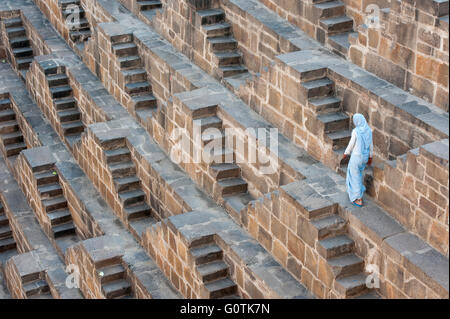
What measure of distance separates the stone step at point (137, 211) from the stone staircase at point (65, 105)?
3.04 metres

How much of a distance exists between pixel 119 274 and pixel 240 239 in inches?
90.2

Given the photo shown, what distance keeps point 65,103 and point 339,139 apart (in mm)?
7483

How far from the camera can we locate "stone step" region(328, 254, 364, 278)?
1140cm

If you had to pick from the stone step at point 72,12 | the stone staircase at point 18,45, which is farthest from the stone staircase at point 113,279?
the stone staircase at point 18,45

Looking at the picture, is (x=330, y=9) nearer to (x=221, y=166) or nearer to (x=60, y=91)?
(x=221, y=166)

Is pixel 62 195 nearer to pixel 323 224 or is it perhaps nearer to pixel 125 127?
pixel 125 127

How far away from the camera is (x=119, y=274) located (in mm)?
14047

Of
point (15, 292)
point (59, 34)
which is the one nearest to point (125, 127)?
point (15, 292)

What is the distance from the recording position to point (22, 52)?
20.7 meters

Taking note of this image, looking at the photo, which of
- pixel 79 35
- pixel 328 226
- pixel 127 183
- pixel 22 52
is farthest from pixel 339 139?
pixel 22 52

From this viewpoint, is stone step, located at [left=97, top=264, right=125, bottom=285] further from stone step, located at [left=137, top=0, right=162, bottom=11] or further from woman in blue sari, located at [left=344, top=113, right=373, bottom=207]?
stone step, located at [left=137, top=0, right=162, bottom=11]

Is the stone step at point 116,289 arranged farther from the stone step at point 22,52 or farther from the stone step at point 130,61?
the stone step at point 22,52

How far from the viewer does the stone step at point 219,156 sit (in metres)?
14.0

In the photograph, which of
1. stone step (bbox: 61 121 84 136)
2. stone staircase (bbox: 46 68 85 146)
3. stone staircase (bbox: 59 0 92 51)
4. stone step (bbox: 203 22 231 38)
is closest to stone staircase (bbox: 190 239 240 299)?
stone step (bbox: 203 22 231 38)
